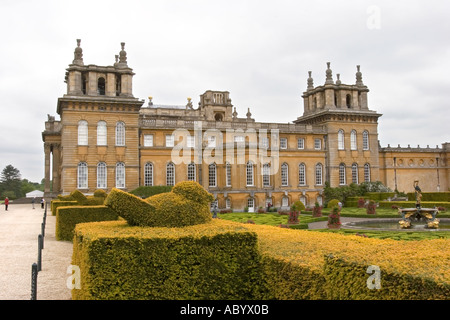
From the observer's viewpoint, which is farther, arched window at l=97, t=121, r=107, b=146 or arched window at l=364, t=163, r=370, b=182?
arched window at l=364, t=163, r=370, b=182

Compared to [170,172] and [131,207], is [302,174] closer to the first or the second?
[170,172]

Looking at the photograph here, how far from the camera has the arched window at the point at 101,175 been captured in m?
38.8

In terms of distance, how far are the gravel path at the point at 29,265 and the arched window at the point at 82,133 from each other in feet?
58.4

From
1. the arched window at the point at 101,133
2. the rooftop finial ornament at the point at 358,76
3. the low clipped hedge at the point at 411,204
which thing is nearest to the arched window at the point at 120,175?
the arched window at the point at 101,133

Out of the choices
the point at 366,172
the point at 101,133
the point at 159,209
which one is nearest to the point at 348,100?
the point at 366,172

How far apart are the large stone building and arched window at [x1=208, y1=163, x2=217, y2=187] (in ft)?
0.33

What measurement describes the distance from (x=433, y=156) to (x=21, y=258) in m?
54.8

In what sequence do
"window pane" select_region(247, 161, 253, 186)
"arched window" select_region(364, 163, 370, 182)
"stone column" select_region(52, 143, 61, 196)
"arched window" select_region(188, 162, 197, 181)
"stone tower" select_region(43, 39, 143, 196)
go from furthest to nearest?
"arched window" select_region(364, 163, 370, 182) → "stone column" select_region(52, 143, 61, 196) → "arched window" select_region(188, 162, 197, 181) → "window pane" select_region(247, 161, 253, 186) → "stone tower" select_region(43, 39, 143, 196)

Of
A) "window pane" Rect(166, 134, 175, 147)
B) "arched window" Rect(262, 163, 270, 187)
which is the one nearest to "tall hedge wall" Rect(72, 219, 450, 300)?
"window pane" Rect(166, 134, 175, 147)

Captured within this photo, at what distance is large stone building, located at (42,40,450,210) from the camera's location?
Answer: 1519 inches

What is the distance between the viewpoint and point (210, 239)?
7.94 m

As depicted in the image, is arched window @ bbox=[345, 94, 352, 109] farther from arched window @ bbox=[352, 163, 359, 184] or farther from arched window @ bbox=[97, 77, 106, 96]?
arched window @ bbox=[97, 77, 106, 96]

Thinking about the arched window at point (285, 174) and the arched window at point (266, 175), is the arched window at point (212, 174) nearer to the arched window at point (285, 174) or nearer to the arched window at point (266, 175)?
the arched window at point (266, 175)
